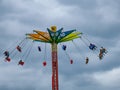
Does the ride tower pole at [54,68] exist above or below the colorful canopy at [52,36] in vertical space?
below

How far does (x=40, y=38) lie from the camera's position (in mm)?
73562

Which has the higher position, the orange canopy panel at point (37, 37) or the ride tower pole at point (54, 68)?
the orange canopy panel at point (37, 37)

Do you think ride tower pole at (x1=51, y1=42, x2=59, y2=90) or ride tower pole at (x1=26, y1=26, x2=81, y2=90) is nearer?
ride tower pole at (x1=51, y1=42, x2=59, y2=90)

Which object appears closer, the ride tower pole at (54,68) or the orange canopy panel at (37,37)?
the ride tower pole at (54,68)

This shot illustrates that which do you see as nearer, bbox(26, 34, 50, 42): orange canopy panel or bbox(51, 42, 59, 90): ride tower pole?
bbox(51, 42, 59, 90): ride tower pole

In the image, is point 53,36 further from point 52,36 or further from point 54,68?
point 54,68

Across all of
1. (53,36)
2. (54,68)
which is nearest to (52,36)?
(53,36)

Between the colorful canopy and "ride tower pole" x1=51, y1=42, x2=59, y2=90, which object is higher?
the colorful canopy

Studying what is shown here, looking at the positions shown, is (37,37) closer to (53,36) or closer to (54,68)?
(53,36)

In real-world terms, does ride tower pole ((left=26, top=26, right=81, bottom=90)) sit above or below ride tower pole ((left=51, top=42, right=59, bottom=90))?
above

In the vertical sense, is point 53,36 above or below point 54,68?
above

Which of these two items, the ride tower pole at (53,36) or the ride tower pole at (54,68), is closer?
the ride tower pole at (54,68)

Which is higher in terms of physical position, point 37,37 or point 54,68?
point 37,37

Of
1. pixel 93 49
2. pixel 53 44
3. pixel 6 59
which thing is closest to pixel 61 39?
pixel 53 44
